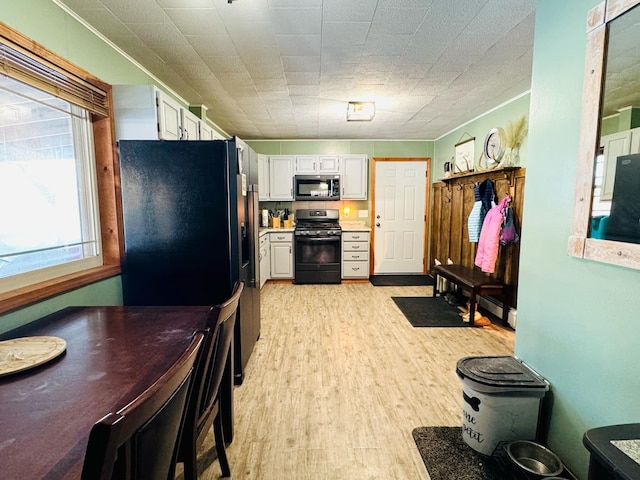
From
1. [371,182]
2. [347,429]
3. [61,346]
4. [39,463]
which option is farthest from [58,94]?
[371,182]

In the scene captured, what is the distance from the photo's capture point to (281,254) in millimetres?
5188

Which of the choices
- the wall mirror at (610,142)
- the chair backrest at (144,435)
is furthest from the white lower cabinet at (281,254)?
the chair backrest at (144,435)

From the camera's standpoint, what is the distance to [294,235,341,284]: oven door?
5.09 metres

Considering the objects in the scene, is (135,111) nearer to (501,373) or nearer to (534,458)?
(501,373)

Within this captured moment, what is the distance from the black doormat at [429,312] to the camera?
3.51 meters

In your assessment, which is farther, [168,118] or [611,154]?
[168,118]

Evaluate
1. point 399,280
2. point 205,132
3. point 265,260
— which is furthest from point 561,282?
point 265,260

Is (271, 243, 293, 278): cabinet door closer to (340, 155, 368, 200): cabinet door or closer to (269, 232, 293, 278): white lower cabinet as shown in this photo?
(269, 232, 293, 278): white lower cabinet

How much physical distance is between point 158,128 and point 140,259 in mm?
918

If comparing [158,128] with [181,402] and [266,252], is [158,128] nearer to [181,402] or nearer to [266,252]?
[181,402]

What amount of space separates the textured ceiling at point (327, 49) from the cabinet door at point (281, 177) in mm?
1541

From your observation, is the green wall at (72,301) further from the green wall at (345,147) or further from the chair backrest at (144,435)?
the green wall at (345,147)

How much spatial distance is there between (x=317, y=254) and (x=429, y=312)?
6.55ft

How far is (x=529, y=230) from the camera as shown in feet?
5.68
